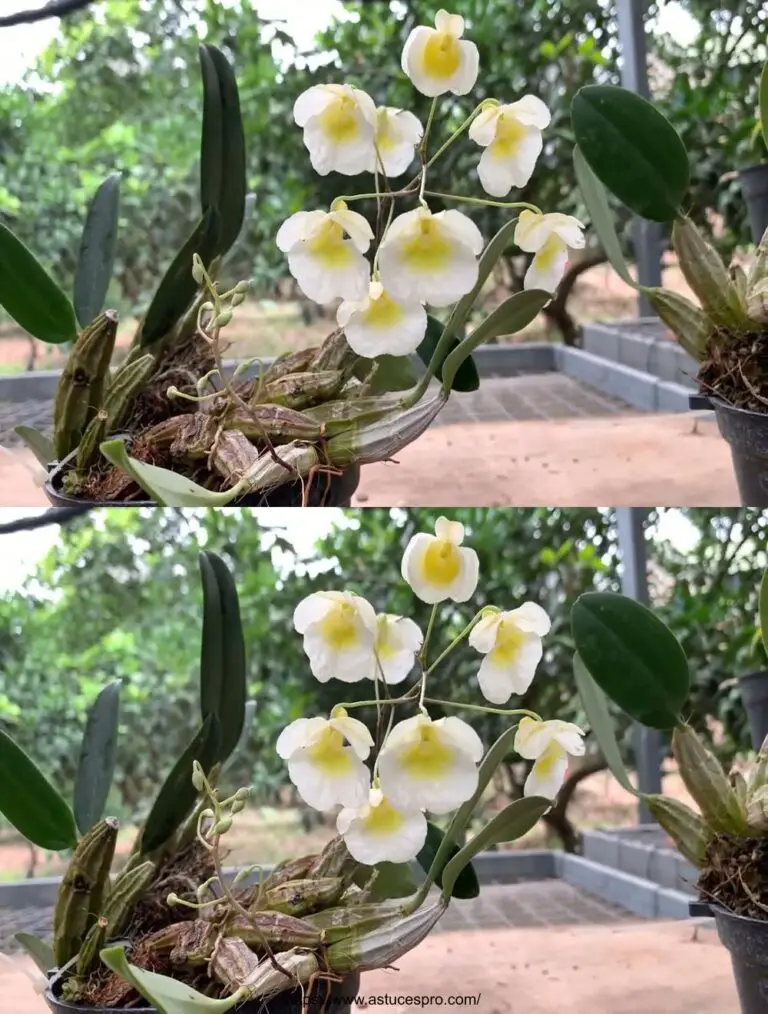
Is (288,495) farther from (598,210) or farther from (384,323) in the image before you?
(598,210)

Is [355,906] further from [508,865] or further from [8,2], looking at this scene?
[8,2]

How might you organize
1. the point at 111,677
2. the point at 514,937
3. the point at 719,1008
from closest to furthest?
1. the point at 719,1008
2. the point at 514,937
3. the point at 111,677

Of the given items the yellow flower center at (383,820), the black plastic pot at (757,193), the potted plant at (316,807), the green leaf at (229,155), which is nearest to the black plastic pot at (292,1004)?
the potted plant at (316,807)

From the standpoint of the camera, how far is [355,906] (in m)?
0.60

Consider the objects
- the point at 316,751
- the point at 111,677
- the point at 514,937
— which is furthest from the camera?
the point at 111,677

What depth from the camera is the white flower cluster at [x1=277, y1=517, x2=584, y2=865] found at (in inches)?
20.7

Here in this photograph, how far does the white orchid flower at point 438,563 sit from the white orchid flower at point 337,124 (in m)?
0.21

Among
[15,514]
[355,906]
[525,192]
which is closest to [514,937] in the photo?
[355,906]

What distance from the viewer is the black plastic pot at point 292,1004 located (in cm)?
56

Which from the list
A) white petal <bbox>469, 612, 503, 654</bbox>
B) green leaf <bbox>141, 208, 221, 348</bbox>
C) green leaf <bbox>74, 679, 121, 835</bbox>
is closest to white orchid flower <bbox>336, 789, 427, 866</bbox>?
white petal <bbox>469, 612, 503, 654</bbox>

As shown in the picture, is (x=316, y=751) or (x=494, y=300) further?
(x=494, y=300)

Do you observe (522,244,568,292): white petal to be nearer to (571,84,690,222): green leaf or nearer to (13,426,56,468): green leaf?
(571,84,690,222): green leaf

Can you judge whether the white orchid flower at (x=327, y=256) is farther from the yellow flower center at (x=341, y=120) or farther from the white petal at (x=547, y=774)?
the white petal at (x=547, y=774)

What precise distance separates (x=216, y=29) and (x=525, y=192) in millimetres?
317
